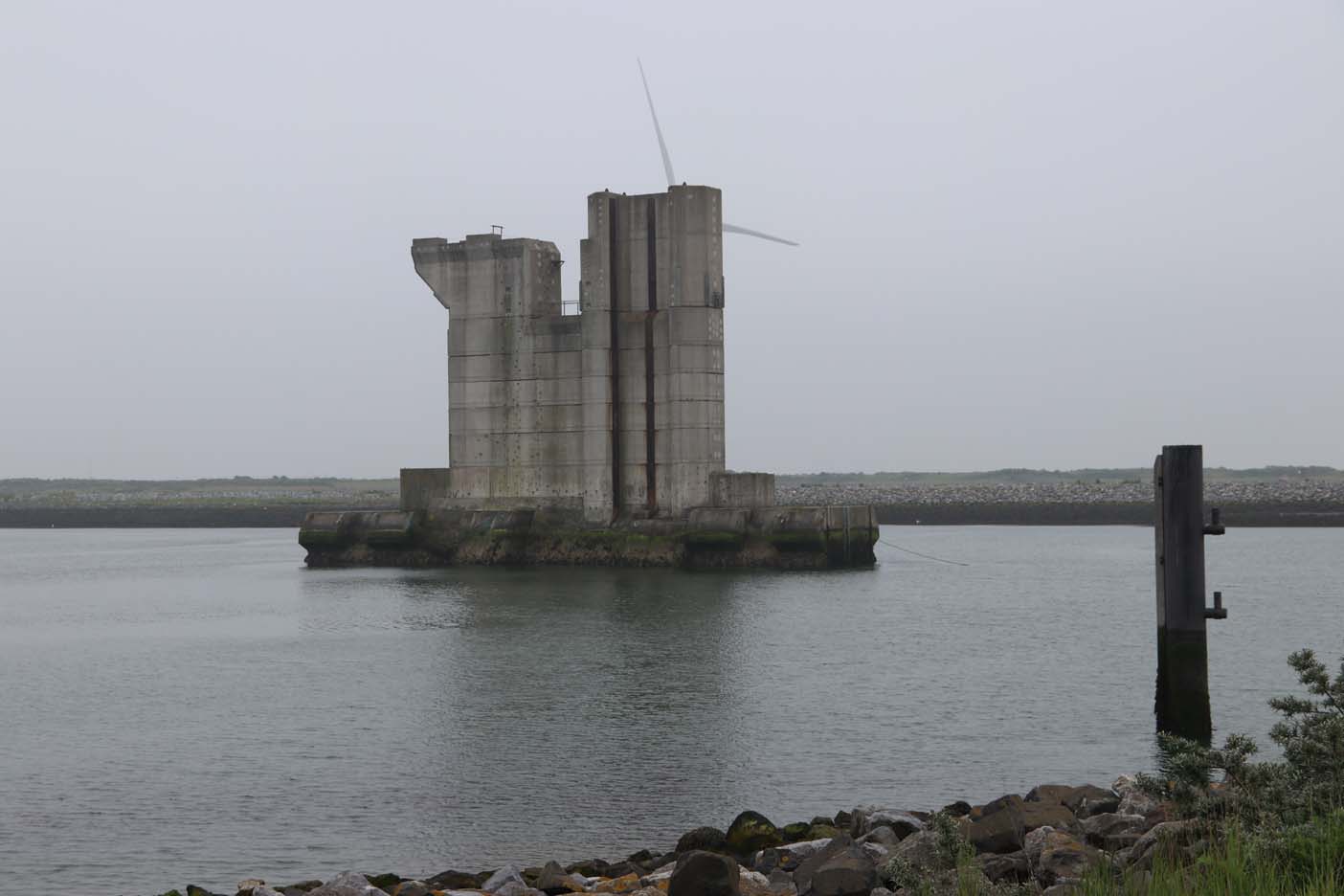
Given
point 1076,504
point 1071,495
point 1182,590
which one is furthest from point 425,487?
point 1071,495

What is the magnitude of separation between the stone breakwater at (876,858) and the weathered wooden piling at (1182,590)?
13.3ft

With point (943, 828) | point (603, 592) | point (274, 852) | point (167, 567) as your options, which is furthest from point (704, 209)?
point (943, 828)

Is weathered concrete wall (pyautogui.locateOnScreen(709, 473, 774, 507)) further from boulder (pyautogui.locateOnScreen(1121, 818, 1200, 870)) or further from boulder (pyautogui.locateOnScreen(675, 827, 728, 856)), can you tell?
boulder (pyautogui.locateOnScreen(1121, 818, 1200, 870))

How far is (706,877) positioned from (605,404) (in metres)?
37.3

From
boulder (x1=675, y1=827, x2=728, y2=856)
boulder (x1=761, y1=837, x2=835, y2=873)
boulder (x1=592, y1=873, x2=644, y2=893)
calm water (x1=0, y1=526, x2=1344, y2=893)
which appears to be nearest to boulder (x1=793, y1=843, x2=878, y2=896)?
boulder (x1=761, y1=837, x2=835, y2=873)

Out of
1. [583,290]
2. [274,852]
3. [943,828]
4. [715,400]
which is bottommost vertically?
[274,852]

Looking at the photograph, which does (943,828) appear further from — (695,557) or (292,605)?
(695,557)

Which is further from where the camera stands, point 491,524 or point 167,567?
point 167,567

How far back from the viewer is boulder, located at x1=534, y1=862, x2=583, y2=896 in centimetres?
1002

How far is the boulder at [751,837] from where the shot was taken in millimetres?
10953

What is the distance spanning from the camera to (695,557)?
44.3 meters

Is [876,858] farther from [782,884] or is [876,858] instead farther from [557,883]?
[557,883]

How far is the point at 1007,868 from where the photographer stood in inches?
362

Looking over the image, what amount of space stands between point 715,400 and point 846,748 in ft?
96.5
